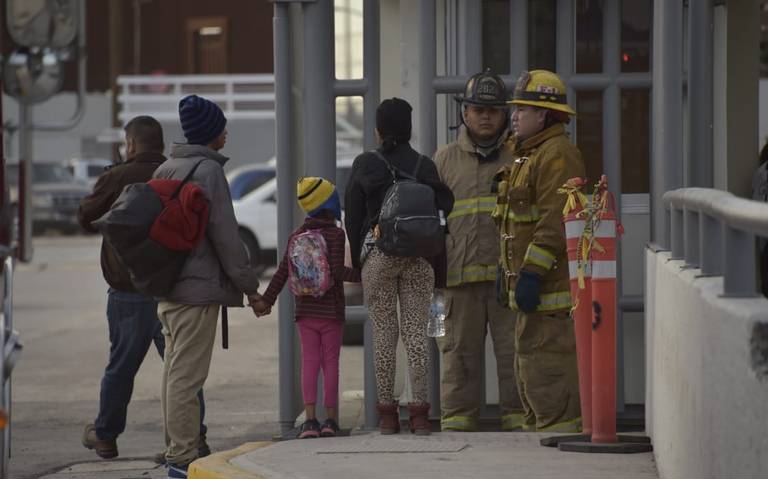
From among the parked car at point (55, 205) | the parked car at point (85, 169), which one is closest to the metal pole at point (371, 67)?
the parked car at point (55, 205)

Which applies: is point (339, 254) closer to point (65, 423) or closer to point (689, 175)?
point (689, 175)

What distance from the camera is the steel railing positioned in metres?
4.46

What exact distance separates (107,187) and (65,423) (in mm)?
2553

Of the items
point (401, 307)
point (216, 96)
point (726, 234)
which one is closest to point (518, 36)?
point (401, 307)

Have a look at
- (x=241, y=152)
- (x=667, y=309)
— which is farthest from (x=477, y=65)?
(x=241, y=152)

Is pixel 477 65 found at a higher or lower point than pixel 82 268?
higher

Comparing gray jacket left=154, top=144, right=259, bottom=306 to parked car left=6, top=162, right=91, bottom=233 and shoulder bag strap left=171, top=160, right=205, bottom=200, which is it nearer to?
shoulder bag strap left=171, top=160, right=205, bottom=200

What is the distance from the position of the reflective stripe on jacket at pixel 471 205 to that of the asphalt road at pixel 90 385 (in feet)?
6.37

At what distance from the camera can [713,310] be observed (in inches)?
194

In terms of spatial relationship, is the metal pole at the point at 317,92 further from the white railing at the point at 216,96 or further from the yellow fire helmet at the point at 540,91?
the white railing at the point at 216,96

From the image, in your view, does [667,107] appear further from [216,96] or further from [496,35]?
[216,96]

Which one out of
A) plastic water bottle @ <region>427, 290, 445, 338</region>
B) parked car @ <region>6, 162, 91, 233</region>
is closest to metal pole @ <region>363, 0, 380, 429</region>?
plastic water bottle @ <region>427, 290, 445, 338</region>

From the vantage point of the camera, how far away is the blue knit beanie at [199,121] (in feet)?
26.8

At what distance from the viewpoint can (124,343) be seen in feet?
30.3
